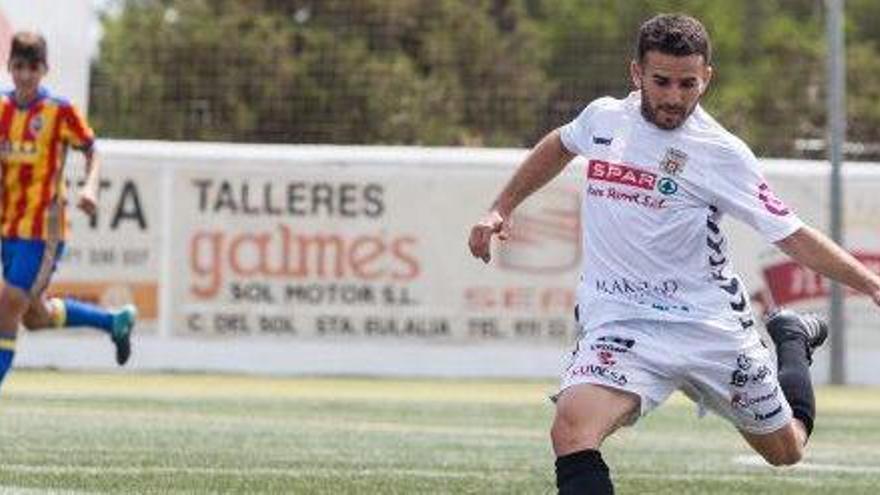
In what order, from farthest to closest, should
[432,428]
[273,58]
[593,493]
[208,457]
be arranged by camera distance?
[273,58] < [432,428] < [208,457] < [593,493]

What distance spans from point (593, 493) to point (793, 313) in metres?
1.98

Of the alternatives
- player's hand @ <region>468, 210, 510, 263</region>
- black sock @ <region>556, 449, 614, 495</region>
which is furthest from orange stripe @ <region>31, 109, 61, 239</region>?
black sock @ <region>556, 449, 614, 495</region>

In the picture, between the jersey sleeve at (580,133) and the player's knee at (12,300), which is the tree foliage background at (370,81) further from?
the jersey sleeve at (580,133)

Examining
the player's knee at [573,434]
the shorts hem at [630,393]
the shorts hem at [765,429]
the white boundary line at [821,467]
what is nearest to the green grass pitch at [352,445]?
the white boundary line at [821,467]

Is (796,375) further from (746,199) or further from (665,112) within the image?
(665,112)

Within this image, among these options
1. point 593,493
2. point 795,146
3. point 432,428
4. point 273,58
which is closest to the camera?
point 593,493

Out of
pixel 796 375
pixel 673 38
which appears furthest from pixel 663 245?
pixel 796 375

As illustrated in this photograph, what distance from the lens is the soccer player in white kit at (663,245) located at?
7.70 m

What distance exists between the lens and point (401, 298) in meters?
22.9

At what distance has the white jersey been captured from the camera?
7797mm

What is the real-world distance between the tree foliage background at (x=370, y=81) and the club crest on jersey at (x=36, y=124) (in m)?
11.7

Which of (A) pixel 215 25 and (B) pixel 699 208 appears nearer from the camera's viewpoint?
(B) pixel 699 208

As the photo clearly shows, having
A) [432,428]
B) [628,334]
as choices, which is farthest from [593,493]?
[432,428]

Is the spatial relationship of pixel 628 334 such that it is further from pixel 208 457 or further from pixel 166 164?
pixel 166 164
